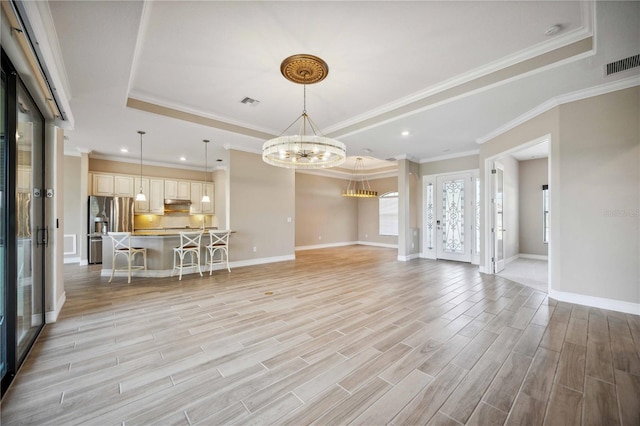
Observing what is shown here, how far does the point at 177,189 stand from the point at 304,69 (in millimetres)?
6786

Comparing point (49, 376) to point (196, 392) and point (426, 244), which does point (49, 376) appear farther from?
point (426, 244)

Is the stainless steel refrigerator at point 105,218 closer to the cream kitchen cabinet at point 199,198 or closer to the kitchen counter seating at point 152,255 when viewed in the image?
the kitchen counter seating at point 152,255

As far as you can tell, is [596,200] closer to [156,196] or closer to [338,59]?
[338,59]

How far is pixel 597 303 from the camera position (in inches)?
137

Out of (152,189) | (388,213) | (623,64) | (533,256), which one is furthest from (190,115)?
(533,256)

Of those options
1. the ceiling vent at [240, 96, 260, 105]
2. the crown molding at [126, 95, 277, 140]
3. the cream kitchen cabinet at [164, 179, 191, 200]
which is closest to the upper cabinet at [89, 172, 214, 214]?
the cream kitchen cabinet at [164, 179, 191, 200]

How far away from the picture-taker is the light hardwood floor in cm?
165

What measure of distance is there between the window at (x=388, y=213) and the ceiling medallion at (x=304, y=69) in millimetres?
7365

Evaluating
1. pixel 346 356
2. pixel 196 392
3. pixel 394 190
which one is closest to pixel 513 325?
pixel 346 356

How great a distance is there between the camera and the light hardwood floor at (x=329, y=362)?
1653 mm

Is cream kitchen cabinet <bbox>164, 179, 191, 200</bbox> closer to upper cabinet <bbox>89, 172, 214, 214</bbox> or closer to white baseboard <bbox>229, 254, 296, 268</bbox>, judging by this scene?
upper cabinet <bbox>89, 172, 214, 214</bbox>

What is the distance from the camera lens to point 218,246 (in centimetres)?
567

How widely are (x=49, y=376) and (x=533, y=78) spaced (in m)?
5.67

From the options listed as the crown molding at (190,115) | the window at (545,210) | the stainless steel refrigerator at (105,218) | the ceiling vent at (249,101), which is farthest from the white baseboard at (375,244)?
the stainless steel refrigerator at (105,218)
